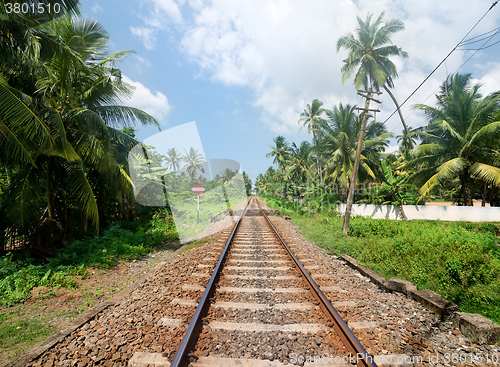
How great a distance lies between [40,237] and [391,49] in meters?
16.9

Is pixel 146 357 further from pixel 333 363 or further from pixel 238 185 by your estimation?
pixel 238 185

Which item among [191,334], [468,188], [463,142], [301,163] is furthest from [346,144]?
[191,334]

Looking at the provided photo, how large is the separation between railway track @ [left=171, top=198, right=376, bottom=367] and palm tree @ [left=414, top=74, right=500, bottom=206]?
15.0m

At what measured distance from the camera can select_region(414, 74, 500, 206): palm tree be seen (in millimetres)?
13461

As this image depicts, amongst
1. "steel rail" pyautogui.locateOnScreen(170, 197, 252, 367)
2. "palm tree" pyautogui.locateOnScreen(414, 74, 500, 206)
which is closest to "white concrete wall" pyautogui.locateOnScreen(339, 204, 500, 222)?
Result: "palm tree" pyautogui.locateOnScreen(414, 74, 500, 206)

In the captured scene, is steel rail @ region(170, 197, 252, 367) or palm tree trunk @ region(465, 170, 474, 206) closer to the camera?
steel rail @ region(170, 197, 252, 367)

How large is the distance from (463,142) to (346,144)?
23.3ft

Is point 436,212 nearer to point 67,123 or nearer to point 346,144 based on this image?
point 346,144

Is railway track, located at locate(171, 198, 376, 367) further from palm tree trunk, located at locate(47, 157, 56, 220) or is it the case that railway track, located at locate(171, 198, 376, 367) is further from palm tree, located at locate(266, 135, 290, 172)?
palm tree, located at locate(266, 135, 290, 172)

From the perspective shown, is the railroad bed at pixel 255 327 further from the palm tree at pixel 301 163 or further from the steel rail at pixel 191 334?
the palm tree at pixel 301 163

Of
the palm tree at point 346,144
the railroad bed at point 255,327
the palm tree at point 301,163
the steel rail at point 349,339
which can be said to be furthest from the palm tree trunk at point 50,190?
the palm tree at point 301,163

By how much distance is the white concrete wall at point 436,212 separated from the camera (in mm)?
13555

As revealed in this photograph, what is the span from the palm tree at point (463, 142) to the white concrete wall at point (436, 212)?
1302 mm

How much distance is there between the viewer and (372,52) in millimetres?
12320
